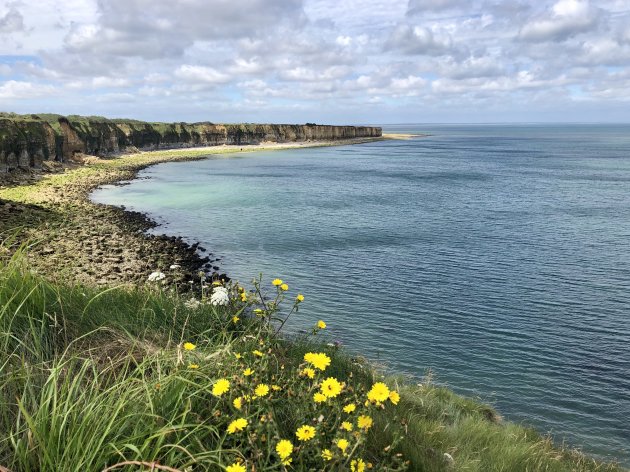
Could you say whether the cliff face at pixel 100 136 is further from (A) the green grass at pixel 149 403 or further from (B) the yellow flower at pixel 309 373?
(B) the yellow flower at pixel 309 373

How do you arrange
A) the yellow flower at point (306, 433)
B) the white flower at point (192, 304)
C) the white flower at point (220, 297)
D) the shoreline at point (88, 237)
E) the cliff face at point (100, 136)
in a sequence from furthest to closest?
the cliff face at point (100, 136) → the shoreline at point (88, 237) → the white flower at point (220, 297) → the white flower at point (192, 304) → the yellow flower at point (306, 433)

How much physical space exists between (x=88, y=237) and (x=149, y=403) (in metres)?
29.5

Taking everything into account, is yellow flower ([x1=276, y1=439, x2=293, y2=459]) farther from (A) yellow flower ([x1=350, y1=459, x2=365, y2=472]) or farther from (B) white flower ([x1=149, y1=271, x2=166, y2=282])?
(B) white flower ([x1=149, y1=271, x2=166, y2=282])

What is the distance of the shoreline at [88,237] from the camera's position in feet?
75.3

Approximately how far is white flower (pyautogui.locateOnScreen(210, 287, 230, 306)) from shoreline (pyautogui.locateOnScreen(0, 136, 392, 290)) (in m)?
2.57

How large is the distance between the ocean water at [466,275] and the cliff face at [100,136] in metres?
13.9

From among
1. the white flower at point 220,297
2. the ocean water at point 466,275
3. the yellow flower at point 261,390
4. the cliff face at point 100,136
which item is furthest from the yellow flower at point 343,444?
the cliff face at point 100,136

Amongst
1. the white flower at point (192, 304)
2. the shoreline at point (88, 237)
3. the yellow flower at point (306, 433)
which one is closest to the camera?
the yellow flower at point (306, 433)

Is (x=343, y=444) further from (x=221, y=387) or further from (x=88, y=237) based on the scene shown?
(x=88, y=237)

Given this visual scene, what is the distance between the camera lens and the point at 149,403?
3941 millimetres

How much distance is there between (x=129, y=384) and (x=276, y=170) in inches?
3254

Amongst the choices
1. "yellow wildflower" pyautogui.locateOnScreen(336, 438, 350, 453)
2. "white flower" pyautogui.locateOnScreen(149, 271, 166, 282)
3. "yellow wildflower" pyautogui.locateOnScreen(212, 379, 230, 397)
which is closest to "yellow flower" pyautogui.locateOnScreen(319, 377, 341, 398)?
"yellow wildflower" pyautogui.locateOnScreen(336, 438, 350, 453)

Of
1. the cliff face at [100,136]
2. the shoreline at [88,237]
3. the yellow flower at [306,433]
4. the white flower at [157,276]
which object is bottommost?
the shoreline at [88,237]

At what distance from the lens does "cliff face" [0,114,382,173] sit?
57406 mm
